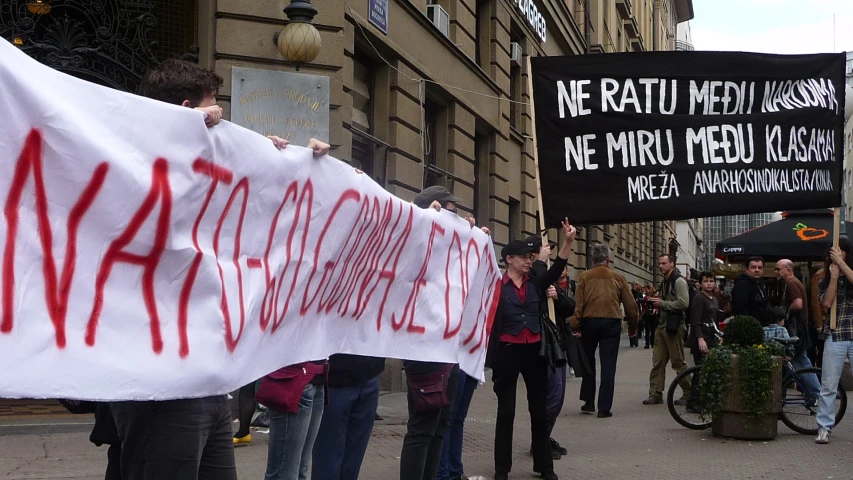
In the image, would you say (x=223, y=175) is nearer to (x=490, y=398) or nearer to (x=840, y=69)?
(x=840, y=69)

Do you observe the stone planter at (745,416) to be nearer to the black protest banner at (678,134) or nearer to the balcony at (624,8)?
the black protest banner at (678,134)

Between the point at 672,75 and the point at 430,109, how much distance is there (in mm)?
8439

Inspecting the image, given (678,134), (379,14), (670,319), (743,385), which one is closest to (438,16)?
(379,14)

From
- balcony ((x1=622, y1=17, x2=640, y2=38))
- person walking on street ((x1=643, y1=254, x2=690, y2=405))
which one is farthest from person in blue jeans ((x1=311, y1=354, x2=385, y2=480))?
balcony ((x1=622, y1=17, x2=640, y2=38))

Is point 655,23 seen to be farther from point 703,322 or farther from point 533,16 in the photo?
point 703,322

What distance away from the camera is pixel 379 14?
→ 1309 cm

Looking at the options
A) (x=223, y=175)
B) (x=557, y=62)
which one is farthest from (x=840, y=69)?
(x=223, y=175)

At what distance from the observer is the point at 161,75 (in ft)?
10.4

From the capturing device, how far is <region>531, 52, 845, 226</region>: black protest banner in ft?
26.2

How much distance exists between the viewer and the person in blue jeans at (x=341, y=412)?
15.0 feet

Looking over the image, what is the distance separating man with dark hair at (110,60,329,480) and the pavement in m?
3.72

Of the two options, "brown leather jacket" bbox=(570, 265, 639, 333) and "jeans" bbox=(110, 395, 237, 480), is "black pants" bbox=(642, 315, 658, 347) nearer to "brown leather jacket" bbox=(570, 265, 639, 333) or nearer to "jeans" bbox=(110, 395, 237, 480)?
"brown leather jacket" bbox=(570, 265, 639, 333)

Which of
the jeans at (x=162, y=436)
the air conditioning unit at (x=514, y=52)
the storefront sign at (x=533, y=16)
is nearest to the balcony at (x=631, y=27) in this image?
the storefront sign at (x=533, y=16)

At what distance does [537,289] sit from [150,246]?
440 centimetres
